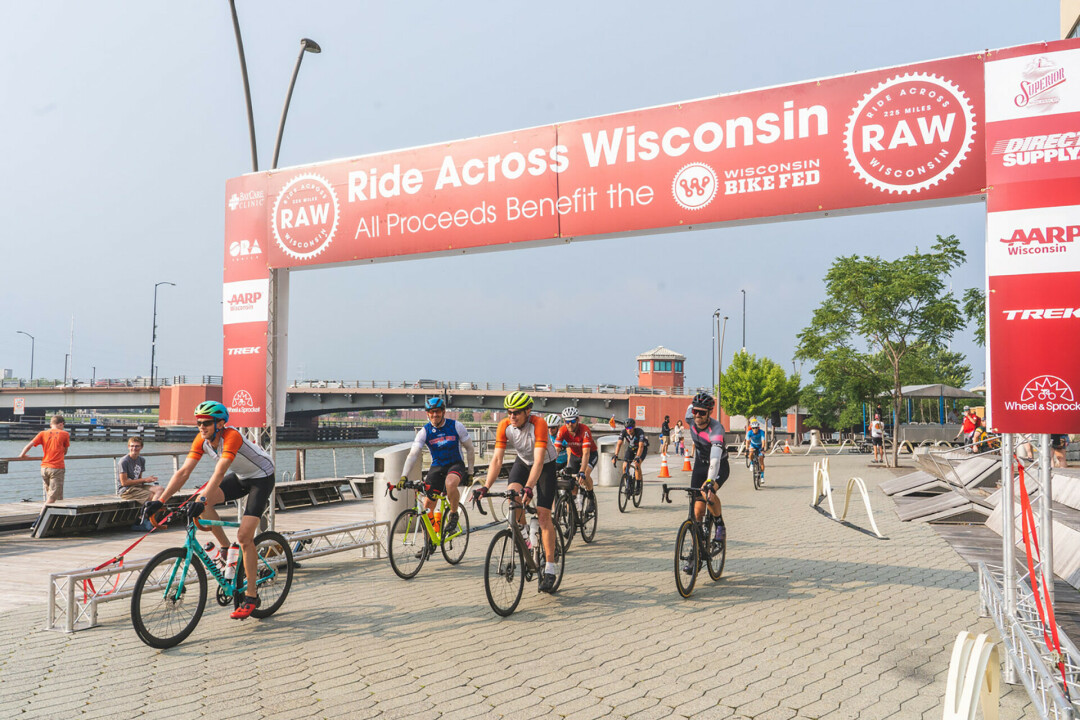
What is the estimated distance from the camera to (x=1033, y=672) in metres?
4.53

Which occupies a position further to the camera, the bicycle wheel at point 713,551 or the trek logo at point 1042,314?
the bicycle wheel at point 713,551

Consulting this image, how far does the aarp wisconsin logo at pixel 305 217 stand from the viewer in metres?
9.64

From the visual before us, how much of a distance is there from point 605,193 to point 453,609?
4.61 metres

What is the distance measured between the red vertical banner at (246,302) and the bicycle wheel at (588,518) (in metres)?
4.65

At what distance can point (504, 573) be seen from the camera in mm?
6723

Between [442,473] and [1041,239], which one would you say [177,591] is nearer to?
[442,473]

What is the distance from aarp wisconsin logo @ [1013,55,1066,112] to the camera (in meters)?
5.73

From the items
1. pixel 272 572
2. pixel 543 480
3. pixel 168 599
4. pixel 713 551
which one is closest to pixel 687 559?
pixel 713 551

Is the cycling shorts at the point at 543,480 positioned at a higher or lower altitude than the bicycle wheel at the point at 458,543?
higher

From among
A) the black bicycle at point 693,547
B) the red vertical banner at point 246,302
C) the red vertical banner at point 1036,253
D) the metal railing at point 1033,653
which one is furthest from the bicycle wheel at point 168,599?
the red vertical banner at point 1036,253

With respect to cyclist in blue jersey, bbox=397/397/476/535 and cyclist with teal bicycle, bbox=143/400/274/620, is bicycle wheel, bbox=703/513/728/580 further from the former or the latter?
cyclist with teal bicycle, bbox=143/400/274/620

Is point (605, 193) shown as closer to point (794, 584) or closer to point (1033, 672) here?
point (794, 584)

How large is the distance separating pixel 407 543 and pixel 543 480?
1.92 m

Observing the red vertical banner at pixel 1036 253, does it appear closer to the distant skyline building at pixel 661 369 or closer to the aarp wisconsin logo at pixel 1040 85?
the aarp wisconsin logo at pixel 1040 85
